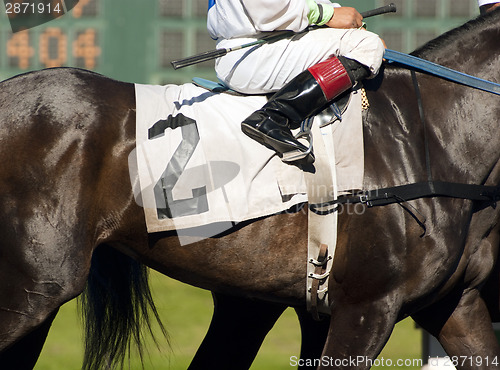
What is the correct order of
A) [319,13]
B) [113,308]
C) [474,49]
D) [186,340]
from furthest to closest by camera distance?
[186,340]
[113,308]
[474,49]
[319,13]

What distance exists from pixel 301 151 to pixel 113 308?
1.19 metres

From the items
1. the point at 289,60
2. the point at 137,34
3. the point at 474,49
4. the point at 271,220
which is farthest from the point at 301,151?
the point at 137,34

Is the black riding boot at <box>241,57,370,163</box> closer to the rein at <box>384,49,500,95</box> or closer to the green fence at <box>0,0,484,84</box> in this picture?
the rein at <box>384,49,500,95</box>

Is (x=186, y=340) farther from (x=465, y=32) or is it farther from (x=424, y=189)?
(x=465, y=32)

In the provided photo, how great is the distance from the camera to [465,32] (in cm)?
321

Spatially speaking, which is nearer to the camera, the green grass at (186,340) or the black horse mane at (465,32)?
the black horse mane at (465,32)

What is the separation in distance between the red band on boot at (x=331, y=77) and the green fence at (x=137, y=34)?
184 inches

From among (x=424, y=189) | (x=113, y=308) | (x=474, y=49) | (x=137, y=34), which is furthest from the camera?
(x=137, y=34)

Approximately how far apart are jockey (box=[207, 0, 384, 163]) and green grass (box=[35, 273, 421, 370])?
212 cm

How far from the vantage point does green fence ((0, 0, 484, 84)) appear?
24.8 ft

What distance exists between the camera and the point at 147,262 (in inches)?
120

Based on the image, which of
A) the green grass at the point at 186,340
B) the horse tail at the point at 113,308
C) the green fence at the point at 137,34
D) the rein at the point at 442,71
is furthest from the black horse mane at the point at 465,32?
the green fence at the point at 137,34

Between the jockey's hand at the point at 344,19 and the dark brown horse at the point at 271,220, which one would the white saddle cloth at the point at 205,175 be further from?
the jockey's hand at the point at 344,19

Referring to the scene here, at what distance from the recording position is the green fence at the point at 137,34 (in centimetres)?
755
